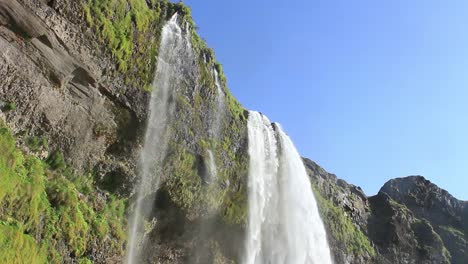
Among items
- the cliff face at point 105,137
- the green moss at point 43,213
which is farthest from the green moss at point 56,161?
the green moss at point 43,213

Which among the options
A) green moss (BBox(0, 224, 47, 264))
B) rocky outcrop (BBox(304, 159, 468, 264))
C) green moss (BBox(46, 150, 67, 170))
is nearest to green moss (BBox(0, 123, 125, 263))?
green moss (BBox(0, 224, 47, 264))

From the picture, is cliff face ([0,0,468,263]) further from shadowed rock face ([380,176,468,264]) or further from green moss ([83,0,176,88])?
shadowed rock face ([380,176,468,264])

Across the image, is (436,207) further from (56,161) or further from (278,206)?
(56,161)

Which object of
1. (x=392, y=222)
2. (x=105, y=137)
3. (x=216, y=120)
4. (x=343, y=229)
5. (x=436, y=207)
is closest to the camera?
(x=105, y=137)

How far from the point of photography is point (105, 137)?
22.2 m

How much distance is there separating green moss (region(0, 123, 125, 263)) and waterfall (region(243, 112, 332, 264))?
11878mm

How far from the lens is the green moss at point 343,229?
4162 centimetres

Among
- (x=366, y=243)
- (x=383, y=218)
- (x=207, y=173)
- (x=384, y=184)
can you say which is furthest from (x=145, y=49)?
(x=384, y=184)

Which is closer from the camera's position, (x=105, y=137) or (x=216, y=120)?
(x=105, y=137)

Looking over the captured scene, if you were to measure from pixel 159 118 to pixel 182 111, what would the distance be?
6.84 feet

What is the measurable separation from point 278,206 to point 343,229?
12.8m

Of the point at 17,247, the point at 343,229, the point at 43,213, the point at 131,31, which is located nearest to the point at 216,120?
the point at 131,31

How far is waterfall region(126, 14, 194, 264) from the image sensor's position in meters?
23.7

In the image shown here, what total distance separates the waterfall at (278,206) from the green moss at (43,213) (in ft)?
39.0
